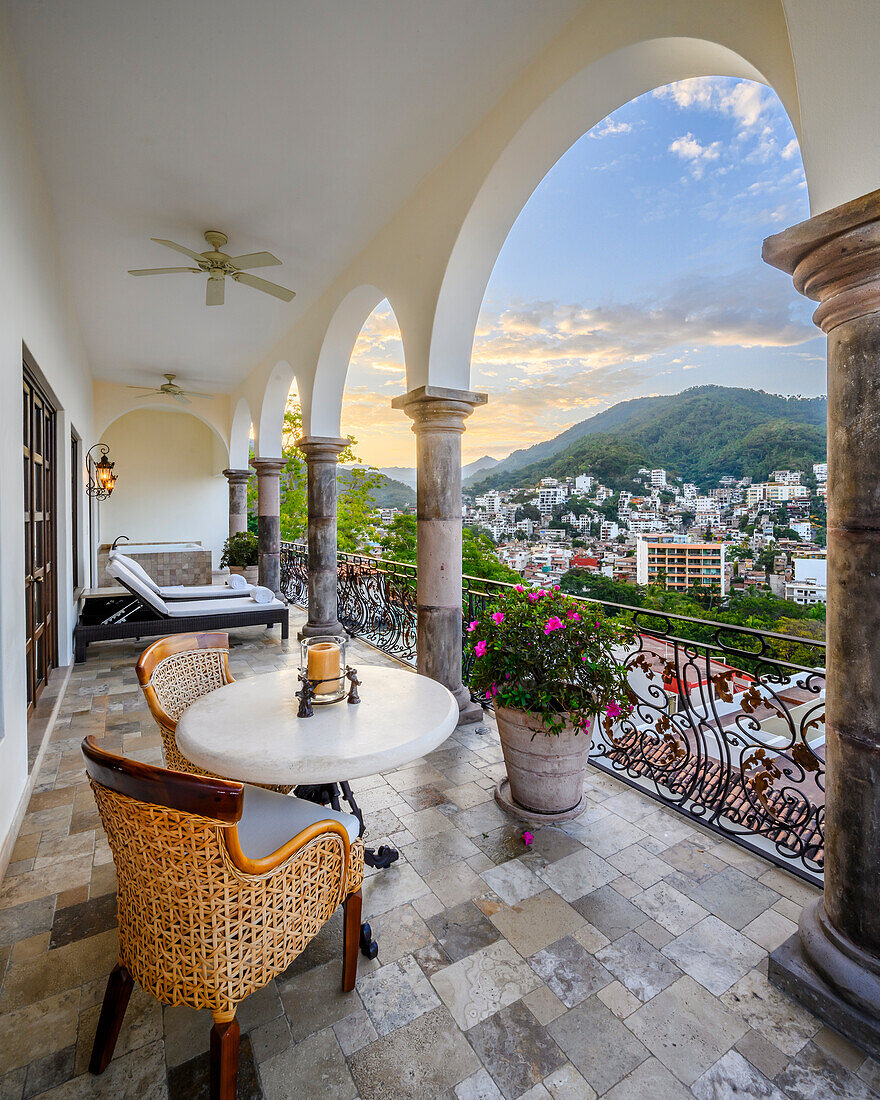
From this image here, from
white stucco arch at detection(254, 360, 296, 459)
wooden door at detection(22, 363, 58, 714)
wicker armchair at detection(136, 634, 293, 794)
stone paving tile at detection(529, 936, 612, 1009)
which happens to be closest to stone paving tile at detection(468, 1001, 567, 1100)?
stone paving tile at detection(529, 936, 612, 1009)

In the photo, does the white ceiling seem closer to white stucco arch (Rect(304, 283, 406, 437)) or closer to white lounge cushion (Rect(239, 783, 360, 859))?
white stucco arch (Rect(304, 283, 406, 437))

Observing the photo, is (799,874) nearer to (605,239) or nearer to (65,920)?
(65,920)

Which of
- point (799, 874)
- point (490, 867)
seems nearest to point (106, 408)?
point (490, 867)

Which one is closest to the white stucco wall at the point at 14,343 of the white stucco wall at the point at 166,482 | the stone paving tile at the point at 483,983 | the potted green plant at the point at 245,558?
the stone paving tile at the point at 483,983

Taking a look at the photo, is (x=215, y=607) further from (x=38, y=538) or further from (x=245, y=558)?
(x=245, y=558)

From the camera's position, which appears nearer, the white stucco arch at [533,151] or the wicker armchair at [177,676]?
the wicker armchair at [177,676]

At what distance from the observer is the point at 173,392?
823 cm

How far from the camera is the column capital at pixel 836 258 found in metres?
1.27

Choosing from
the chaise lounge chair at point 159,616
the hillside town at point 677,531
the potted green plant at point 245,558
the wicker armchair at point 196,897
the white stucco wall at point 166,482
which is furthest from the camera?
the white stucco wall at point 166,482

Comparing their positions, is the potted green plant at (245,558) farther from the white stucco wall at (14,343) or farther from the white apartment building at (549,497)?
the white stucco wall at (14,343)

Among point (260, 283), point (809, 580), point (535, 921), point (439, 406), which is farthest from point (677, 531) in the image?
point (535, 921)

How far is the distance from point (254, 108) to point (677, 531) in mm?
→ 5200

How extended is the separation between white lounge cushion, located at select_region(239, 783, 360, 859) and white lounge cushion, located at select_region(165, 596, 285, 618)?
4.37m

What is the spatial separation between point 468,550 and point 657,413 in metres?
6.46
